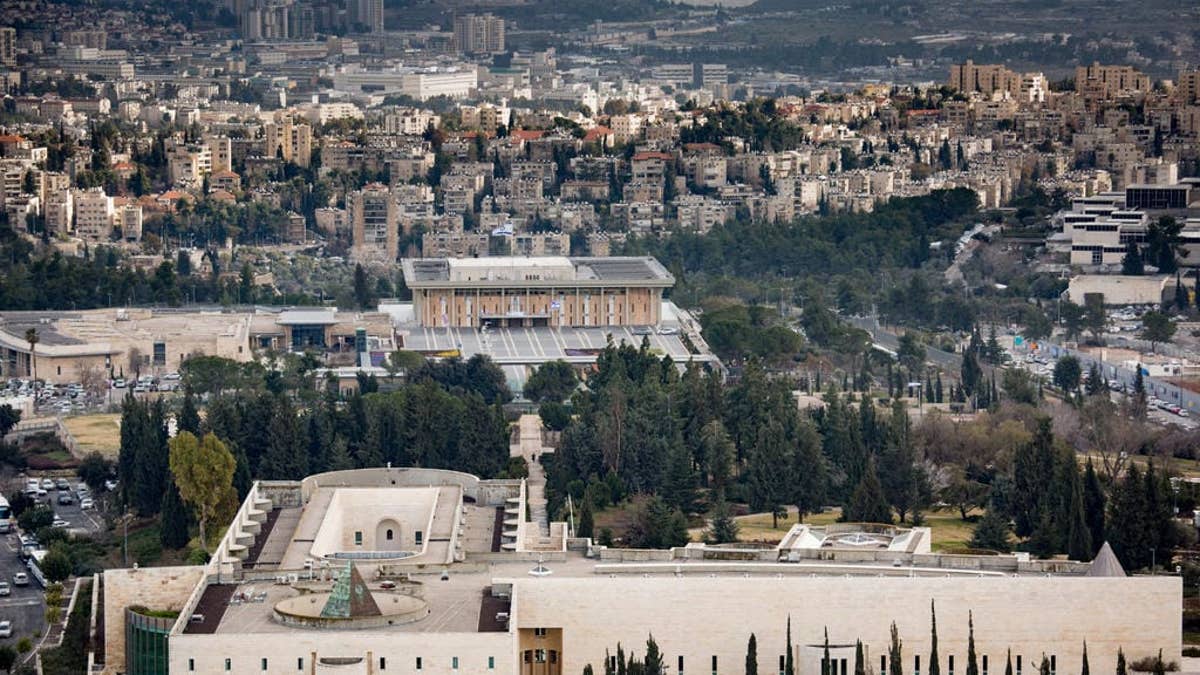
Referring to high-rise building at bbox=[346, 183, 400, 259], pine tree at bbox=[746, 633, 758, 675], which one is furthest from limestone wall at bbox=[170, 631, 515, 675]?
high-rise building at bbox=[346, 183, 400, 259]

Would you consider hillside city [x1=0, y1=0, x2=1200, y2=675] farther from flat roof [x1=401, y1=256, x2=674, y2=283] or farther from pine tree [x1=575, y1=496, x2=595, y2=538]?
pine tree [x1=575, y1=496, x2=595, y2=538]

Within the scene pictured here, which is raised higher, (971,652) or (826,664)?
(971,652)

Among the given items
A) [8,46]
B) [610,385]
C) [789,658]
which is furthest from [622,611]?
[8,46]

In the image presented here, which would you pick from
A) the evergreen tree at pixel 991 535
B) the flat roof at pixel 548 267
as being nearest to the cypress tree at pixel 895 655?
the evergreen tree at pixel 991 535

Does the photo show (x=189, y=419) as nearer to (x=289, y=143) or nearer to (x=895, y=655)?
(x=895, y=655)

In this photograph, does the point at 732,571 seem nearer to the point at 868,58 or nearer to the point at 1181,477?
the point at 1181,477

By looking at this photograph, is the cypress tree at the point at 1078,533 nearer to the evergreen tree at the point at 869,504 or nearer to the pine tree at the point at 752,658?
the evergreen tree at the point at 869,504

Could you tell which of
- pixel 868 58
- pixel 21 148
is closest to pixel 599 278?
pixel 21 148
